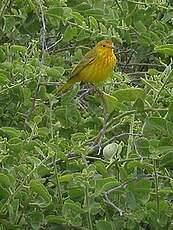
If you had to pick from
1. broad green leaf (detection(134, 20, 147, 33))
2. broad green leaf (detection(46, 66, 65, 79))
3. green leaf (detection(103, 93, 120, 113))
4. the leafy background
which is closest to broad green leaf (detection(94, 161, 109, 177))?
the leafy background

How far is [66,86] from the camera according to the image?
8.18ft

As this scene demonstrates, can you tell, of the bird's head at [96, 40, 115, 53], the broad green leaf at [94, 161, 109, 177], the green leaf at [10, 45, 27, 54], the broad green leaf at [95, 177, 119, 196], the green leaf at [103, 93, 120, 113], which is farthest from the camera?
the bird's head at [96, 40, 115, 53]

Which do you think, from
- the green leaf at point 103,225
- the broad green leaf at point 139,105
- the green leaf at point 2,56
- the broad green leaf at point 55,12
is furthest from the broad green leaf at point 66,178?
the broad green leaf at point 55,12

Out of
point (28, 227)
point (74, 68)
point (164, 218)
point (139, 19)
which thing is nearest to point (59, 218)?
point (28, 227)

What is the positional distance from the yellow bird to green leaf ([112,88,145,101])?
0.65 metres

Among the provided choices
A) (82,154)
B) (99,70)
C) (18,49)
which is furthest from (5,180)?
(99,70)

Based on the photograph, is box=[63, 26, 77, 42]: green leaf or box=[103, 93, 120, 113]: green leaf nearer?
box=[103, 93, 120, 113]: green leaf

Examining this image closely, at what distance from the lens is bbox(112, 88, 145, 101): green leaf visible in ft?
6.34

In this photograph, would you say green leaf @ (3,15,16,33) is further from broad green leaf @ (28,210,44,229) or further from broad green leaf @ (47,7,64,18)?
broad green leaf @ (28,210,44,229)

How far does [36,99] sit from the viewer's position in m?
2.31

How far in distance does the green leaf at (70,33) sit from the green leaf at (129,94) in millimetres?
701

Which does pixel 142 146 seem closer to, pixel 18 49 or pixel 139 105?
pixel 139 105

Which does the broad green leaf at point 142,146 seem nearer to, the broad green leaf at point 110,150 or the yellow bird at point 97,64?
the broad green leaf at point 110,150

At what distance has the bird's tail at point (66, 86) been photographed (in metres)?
2.40
